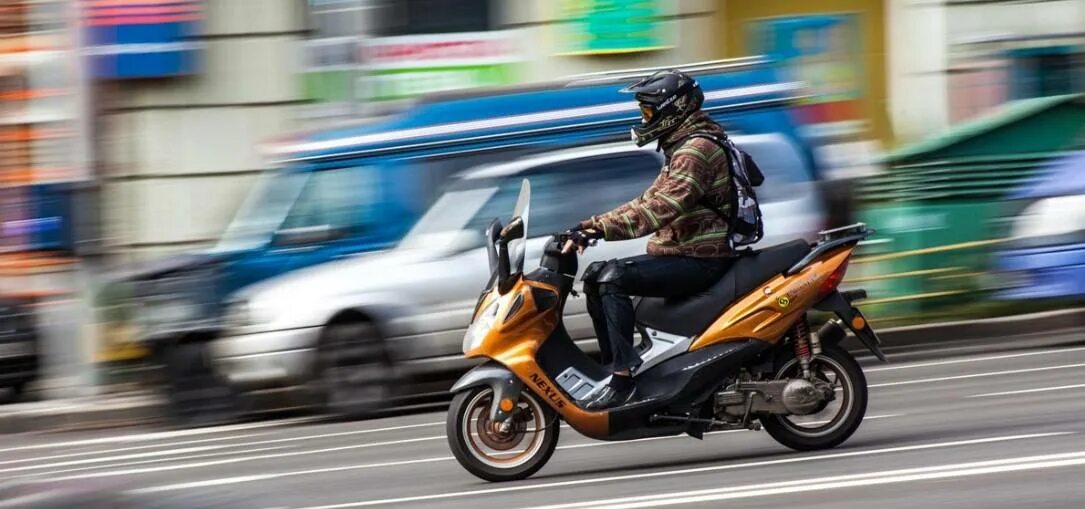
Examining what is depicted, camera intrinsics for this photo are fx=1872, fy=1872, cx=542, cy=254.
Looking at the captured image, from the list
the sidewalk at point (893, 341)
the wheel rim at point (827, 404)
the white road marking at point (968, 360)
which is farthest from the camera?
the sidewalk at point (893, 341)

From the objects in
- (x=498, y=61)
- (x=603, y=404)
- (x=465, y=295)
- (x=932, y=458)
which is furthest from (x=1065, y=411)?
(x=498, y=61)

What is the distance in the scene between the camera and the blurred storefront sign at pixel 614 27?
627 inches

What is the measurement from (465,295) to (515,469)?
158 inches

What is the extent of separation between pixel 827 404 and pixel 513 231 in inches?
59.3

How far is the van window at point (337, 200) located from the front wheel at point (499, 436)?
14.2ft

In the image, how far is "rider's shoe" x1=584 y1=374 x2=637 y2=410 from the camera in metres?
7.73

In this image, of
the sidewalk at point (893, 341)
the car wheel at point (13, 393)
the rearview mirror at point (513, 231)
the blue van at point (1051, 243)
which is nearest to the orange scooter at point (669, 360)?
the rearview mirror at point (513, 231)

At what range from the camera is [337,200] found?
39.4 feet

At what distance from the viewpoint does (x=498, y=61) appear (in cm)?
1638

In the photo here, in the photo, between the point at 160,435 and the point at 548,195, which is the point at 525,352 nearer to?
the point at 548,195

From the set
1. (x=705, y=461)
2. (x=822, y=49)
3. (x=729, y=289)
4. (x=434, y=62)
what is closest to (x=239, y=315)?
(x=705, y=461)

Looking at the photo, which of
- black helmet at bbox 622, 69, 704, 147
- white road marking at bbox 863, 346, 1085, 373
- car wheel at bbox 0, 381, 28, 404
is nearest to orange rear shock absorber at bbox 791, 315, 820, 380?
black helmet at bbox 622, 69, 704, 147

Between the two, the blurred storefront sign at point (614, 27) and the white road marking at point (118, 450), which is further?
the blurred storefront sign at point (614, 27)

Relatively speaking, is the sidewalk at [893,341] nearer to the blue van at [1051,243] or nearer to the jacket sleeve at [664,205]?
the blue van at [1051,243]
